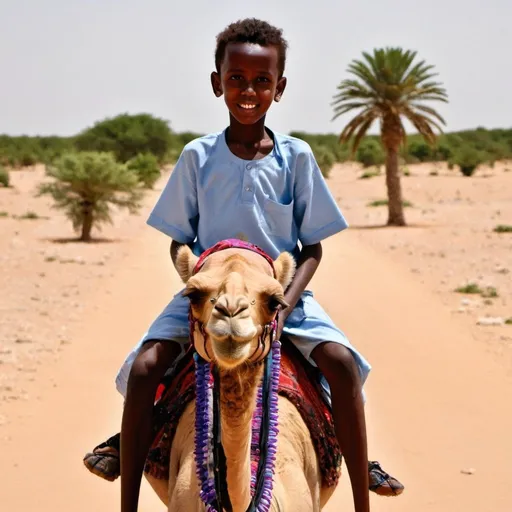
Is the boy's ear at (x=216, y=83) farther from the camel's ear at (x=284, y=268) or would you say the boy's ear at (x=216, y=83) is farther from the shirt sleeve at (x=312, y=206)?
the camel's ear at (x=284, y=268)

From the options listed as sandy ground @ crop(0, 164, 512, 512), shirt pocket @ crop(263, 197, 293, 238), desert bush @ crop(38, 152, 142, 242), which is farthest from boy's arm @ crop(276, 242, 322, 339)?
desert bush @ crop(38, 152, 142, 242)

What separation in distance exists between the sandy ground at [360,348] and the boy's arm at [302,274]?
255 cm

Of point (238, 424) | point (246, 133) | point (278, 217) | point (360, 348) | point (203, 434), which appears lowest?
point (360, 348)

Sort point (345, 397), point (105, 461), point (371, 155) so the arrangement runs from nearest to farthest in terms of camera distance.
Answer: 1. point (345, 397)
2. point (105, 461)
3. point (371, 155)

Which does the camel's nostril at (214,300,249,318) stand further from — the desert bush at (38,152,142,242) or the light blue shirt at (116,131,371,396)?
the desert bush at (38,152,142,242)

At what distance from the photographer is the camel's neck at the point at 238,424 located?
2600mm

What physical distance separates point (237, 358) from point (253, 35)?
62.4 inches

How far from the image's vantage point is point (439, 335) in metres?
10.4

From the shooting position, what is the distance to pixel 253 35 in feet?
11.3

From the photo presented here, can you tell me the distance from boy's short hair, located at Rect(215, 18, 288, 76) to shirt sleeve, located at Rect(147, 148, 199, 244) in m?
0.54

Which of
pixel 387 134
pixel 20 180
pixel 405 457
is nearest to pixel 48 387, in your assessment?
pixel 405 457

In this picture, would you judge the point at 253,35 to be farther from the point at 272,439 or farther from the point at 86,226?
the point at 86,226

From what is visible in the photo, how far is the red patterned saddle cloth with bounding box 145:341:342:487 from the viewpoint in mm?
3617

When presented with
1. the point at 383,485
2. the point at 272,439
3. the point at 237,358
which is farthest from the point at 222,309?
the point at 383,485
